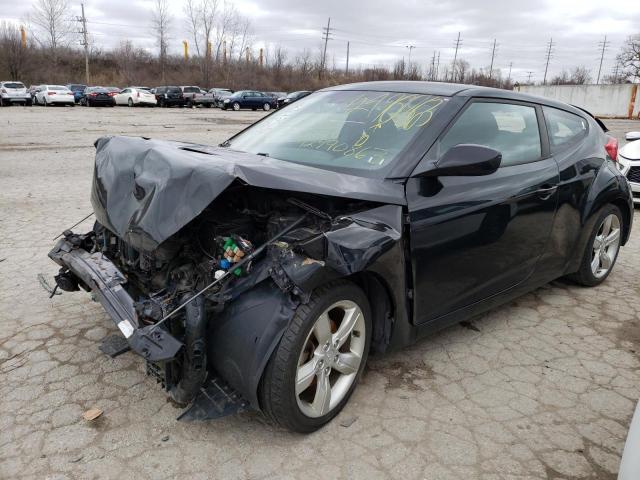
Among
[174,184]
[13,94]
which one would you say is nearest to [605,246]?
[174,184]

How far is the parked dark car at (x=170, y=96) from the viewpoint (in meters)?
36.6

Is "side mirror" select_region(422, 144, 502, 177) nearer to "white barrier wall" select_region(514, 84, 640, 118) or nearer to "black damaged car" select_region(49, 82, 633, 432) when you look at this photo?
"black damaged car" select_region(49, 82, 633, 432)

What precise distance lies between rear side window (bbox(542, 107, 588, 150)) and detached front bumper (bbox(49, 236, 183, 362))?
3.09m

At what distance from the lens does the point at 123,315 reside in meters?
2.36

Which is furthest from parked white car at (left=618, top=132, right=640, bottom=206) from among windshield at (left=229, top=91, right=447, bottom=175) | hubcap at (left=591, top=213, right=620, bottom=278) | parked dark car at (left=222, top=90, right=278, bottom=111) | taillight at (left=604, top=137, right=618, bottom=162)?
parked dark car at (left=222, top=90, right=278, bottom=111)

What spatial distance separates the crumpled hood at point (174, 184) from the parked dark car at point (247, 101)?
33.7 m

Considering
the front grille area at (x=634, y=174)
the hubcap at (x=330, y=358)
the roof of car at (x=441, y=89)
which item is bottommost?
the hubcap at (x=330, y=358)

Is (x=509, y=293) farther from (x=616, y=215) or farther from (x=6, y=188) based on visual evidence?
(x=6, y=188)

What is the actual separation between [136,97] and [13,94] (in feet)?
25.0

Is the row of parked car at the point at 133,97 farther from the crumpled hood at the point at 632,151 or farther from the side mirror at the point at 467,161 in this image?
the side mirror at the point at 467,161

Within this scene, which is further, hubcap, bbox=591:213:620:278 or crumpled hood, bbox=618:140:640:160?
crumpled hood, bbox=618:140:640:160

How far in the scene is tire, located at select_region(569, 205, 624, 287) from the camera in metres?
4.22

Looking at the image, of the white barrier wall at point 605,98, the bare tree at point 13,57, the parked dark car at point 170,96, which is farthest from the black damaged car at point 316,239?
the bare tree at point 13,57

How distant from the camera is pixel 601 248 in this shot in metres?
Result: 4.45
